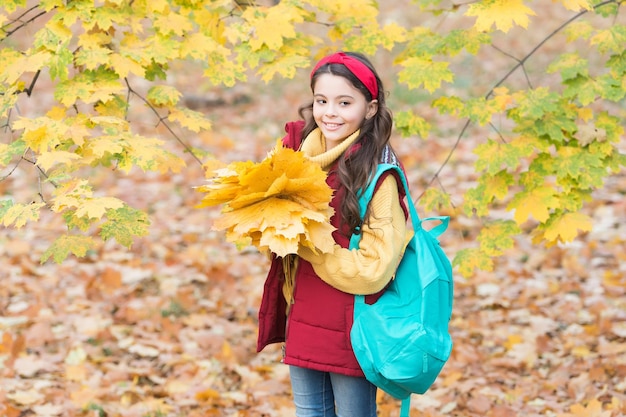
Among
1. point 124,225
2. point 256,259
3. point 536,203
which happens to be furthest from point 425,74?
point 256,259

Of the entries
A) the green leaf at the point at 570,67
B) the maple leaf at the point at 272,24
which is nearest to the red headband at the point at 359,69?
the maple leaf at the point at 272,24

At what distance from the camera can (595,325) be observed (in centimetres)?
457

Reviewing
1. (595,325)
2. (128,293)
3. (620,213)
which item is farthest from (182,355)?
(620,213)

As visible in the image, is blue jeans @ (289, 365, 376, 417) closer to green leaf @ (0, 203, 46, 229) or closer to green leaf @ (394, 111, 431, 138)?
green leaf @ (0, 203, 46, 229)

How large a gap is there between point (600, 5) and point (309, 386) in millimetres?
2288

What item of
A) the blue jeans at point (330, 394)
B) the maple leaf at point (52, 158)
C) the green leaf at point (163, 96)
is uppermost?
the green leaf at point (163, 96)

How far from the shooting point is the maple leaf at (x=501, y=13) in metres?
2.80

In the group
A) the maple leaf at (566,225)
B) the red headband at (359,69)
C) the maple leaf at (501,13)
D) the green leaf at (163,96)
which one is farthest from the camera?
the maple leaf at (566,225)

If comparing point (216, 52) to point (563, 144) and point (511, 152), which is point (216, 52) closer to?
point (511, 152)

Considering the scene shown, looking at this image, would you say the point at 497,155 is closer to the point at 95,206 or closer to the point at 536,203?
the point at 536,203

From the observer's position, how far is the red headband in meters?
2.38

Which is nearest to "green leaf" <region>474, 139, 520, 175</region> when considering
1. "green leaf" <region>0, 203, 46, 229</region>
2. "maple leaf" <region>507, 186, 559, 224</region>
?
"maple leaf" <region>507, 186, 559, 224</region>

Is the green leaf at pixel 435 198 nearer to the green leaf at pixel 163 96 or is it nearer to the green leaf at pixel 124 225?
the green leaf at pixel 163 96

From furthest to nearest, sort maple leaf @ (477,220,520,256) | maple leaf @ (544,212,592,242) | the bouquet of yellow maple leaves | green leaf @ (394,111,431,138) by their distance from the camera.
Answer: green leaf @ (394,111,431,138), maple leaf @ (477,220,520,256), maple leaf @ (544,212,592,242), the bouquet of yellow maple leaves
